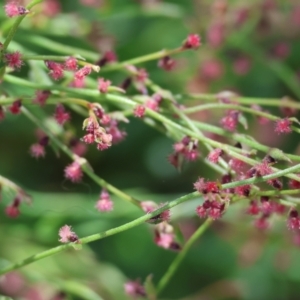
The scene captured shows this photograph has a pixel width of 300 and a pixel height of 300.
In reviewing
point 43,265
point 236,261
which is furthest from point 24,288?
point 236,261

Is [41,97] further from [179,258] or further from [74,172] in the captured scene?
[179,258]

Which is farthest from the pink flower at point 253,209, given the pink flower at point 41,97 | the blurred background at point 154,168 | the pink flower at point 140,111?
the blurred background at point 154,168

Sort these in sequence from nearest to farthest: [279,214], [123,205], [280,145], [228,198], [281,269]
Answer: [228,198] → [279,214] → [123,205] → [281,269] → [280,145]

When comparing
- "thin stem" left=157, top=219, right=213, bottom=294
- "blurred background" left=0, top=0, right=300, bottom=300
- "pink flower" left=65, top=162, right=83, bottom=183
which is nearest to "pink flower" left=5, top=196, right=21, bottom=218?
"pink flower" left=65, top=162, right=83, bottom=183

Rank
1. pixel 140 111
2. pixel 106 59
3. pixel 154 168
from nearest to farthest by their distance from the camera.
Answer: pixel 140 111 < pixel 106 59 < pixel 154 168

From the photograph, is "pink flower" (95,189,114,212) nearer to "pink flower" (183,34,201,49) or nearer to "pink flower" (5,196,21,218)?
"pink flower" (5,196,21,218)

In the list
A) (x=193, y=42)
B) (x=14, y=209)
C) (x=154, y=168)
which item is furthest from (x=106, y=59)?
(x=154, y=168)

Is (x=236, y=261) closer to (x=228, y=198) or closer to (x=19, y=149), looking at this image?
(x=19, y=149)

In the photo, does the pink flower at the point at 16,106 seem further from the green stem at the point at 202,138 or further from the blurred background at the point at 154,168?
the blurred background at the point at 154,168
